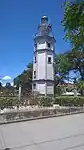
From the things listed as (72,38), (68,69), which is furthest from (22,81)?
(72,38)

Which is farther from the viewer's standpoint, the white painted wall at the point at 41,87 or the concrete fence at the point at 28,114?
the white painted wall at the point at 41,87

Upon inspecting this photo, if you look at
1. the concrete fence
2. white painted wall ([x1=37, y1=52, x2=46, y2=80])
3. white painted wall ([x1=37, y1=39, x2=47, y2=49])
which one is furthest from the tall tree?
white painted wall ([x1=37, y1=39, x2=47, y2=49])

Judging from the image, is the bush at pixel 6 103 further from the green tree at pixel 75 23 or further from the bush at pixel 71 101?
the green tree at pixel 75 23

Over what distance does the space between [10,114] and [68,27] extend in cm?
A: 1332


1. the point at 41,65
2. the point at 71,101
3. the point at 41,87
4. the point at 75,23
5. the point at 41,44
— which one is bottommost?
the point at 71,101

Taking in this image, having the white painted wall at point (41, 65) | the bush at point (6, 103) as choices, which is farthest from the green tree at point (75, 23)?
the white painted wall at point (41, 65)

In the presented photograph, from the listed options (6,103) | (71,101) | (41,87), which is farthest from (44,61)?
(6,103)

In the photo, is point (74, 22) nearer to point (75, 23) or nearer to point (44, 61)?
point (75, 23)

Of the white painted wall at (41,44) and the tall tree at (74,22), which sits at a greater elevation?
the white painted wall at (41,44)

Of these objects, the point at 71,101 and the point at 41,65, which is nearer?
the point at 71,101

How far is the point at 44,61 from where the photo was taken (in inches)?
1668

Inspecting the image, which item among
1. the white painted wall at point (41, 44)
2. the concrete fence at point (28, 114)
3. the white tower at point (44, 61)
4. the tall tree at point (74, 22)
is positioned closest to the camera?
the tall tree at point (74, 22)

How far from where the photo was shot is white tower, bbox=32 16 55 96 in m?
41.8

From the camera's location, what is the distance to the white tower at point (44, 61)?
41844mm
